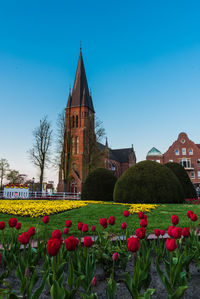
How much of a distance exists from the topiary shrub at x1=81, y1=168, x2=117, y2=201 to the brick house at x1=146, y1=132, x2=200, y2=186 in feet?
106

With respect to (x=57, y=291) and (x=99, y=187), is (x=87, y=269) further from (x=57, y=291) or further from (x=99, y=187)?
(x=99, y=187)

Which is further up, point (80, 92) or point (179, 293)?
point (80, 92)

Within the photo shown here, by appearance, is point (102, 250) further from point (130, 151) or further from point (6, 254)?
point (130, 151)

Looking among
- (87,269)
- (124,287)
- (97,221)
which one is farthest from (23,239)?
(97,221)

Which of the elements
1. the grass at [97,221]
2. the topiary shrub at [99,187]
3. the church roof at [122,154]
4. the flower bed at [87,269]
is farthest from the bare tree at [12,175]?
the flower bed at [87,269]

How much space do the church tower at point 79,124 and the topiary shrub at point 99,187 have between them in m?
26.7

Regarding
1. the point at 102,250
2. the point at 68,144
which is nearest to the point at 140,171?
the point at 102,250

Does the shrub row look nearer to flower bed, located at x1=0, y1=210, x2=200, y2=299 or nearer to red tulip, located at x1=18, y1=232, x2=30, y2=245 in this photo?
flower bed, located at x1=0, y1=210, x2=200, y2=299

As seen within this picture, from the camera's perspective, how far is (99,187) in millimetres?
19547

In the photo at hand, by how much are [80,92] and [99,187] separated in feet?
142

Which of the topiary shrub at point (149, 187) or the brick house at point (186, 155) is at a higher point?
the brick house at point (186, 155)

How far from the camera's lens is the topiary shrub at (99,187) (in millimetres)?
19469

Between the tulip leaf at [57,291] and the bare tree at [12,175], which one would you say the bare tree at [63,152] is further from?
the tulip leaf at [57,291]

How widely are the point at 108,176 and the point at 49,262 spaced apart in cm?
1713
